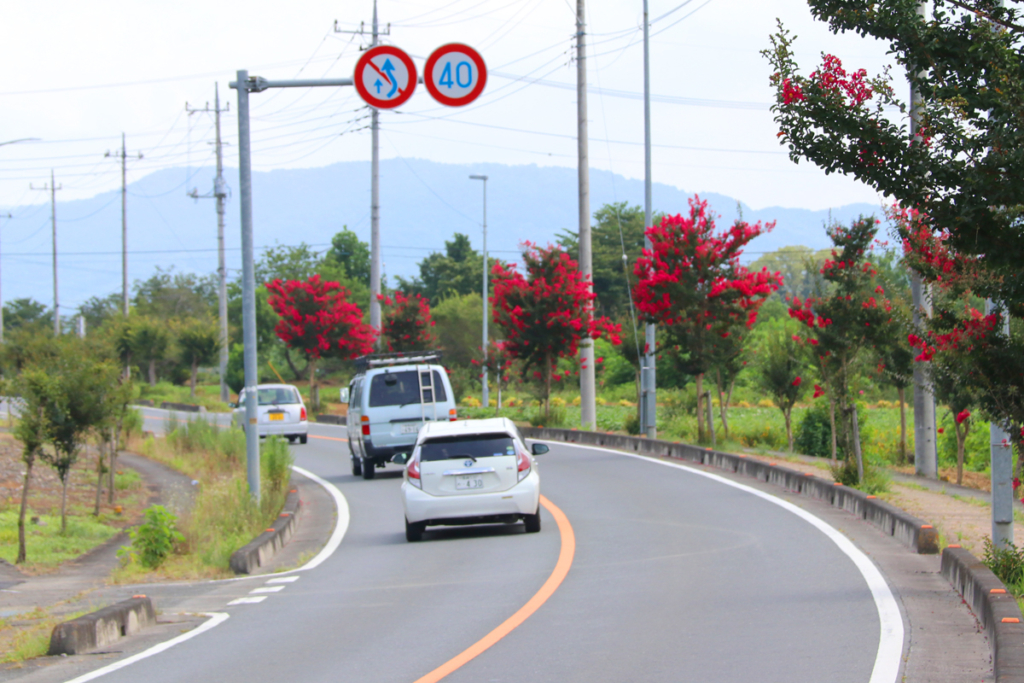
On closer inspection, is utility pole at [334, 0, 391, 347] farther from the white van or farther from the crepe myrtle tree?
the crepe myrtle tree

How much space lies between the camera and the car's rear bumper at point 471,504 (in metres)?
13.3

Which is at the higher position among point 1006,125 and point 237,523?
point 1006,125

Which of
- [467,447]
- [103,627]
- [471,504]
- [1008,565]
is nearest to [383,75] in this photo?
[467,447]

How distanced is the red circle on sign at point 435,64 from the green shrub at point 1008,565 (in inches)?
280

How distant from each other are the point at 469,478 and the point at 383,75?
16.2ft

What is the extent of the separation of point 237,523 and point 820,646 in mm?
9763

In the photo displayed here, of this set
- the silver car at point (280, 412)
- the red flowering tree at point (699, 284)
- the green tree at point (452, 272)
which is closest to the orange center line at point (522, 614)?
the red flowering tree at point (699, 284)

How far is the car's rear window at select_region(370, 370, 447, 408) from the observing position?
21.2 meters

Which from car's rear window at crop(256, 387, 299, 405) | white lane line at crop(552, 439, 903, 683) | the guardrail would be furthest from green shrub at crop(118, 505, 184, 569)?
car's rear window at crop(256, 387, 299, 405)

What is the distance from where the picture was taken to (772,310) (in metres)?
89.5

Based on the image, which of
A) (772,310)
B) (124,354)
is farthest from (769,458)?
(772,310)

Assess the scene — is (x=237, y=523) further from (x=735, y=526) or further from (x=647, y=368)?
(x=647, y=368)

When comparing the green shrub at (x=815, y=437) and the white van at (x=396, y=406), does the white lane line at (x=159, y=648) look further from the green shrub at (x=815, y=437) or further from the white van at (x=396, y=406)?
the green shrub at (x=815, y=437)

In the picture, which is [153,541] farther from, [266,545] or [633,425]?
[633,425]
